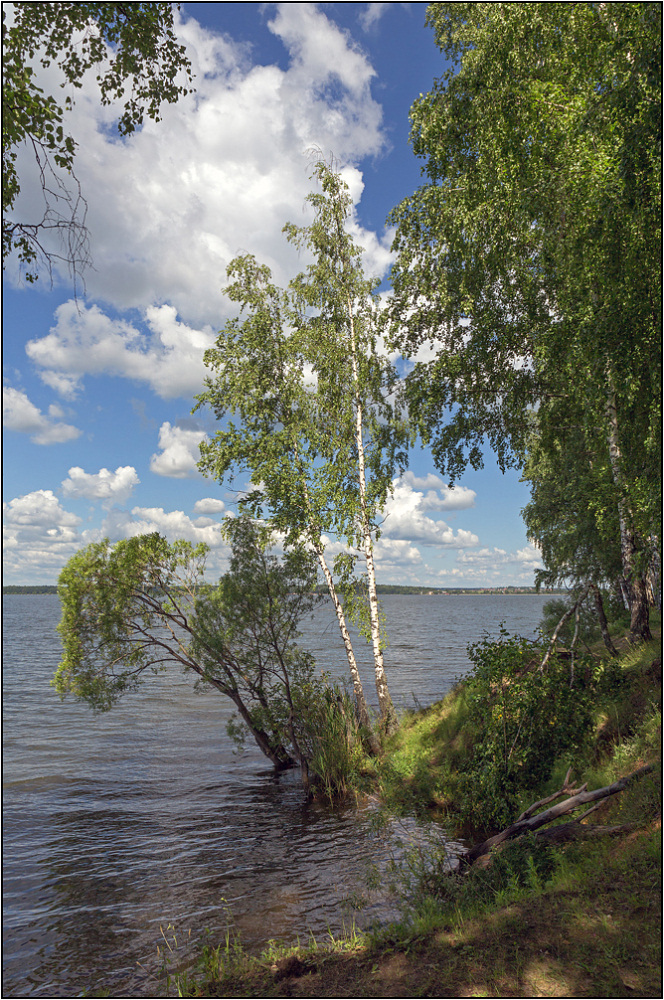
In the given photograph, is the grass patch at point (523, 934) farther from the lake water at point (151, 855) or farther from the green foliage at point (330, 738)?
the green foliage at point (330, 738)

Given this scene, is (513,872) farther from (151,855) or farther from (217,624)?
(217,624)

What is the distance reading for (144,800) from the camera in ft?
47.1

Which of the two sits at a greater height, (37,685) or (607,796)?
(607,796)

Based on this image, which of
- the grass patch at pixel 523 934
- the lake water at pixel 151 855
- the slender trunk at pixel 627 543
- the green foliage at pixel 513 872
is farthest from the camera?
the slender trunk at pixel 627 543

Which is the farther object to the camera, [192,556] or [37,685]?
[37,685]

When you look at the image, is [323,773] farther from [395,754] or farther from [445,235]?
[445,235]

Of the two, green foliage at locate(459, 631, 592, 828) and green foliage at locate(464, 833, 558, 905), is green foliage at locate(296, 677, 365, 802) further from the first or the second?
green foliage at locate(464, 833, 558, 905)

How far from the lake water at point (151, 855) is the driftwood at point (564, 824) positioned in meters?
1.62

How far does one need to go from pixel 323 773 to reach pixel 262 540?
5.90 metres

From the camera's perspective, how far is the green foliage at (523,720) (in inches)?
334

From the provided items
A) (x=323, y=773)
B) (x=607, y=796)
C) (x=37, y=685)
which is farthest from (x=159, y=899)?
(x=37, y=685)

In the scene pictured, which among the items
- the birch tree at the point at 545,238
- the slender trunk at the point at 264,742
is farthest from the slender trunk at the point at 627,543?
the slender trunk at the point at 264,742

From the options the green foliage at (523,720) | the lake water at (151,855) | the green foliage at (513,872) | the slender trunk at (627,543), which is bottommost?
the lake water at (151,855)

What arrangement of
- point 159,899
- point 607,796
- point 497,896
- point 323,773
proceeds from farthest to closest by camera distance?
point 323,773, point 159,899, point 607,796, point 497,896
